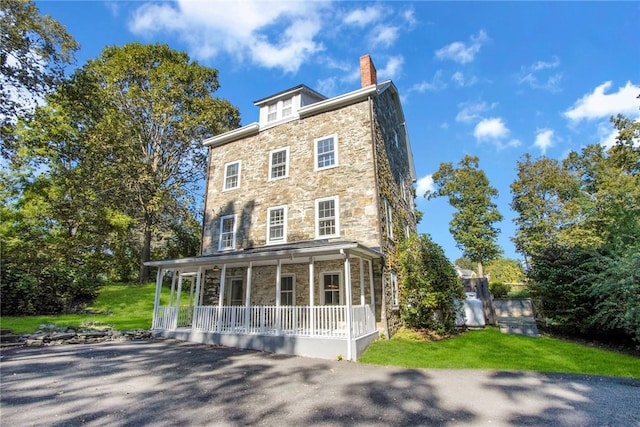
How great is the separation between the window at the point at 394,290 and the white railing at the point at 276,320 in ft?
5.22

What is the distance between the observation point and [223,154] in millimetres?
16094

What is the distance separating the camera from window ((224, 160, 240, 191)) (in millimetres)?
15188

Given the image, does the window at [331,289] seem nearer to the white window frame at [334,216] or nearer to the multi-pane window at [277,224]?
the white window frame at [334,216]

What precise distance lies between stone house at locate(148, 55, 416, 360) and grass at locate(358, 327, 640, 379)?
0.99m

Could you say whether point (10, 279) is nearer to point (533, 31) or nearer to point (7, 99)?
point (7, 99)

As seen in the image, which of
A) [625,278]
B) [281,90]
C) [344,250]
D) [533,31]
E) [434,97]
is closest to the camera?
[625,278]

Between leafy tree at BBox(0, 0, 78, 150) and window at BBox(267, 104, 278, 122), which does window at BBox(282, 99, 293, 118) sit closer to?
window at BBox(267, 104, 278, 122)

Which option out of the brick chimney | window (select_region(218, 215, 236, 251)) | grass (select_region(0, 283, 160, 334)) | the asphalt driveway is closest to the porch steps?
the asphalt driveway

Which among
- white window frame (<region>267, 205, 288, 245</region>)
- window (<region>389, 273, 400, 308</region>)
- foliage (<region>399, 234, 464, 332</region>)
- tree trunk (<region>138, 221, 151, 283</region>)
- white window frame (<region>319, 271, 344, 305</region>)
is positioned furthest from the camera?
tree trunk (<region>138, 221, 151, 283</region>)

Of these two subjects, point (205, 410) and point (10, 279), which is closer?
point (205, 410)

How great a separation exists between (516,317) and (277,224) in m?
10.1

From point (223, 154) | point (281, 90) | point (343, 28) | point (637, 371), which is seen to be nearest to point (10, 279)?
point (223, 154)

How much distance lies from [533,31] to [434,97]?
4.40 meters

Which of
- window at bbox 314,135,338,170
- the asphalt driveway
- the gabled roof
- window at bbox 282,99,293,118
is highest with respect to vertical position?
the gabled roof
